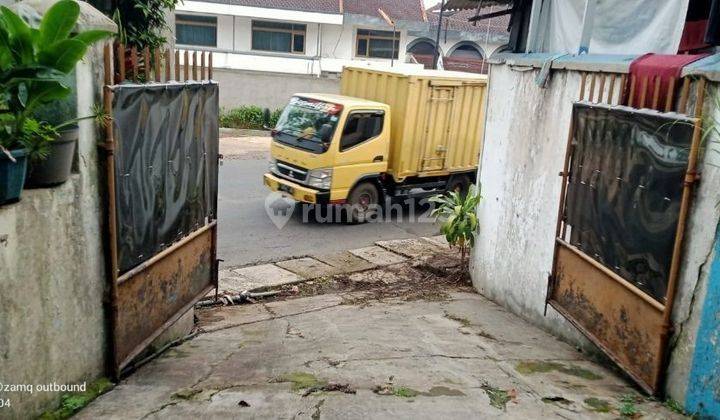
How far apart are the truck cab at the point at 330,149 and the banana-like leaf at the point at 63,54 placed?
7.30m

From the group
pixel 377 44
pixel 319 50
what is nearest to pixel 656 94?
pixel 319 50

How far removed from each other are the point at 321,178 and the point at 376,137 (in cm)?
130

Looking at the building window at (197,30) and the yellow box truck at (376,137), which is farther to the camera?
the building window at (197,30)

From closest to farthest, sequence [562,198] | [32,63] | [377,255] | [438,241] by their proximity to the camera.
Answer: [32,63] < [562,198] < [377,255] < [438,241]

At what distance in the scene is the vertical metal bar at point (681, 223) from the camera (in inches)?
155

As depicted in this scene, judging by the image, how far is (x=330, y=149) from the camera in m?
10.5

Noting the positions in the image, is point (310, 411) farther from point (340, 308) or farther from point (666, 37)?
point (666, 37)

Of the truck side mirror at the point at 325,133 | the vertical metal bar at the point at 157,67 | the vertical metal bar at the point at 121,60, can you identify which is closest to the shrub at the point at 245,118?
the truck side mirror at the point at 325,133

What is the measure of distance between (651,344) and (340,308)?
365 centimetres

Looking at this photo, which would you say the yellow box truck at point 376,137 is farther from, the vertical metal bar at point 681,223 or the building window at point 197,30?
the building window at point 197,30

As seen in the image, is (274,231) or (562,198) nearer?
(562,198)

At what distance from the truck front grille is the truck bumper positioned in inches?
3.7

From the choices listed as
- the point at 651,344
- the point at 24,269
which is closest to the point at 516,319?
the point at 651,344

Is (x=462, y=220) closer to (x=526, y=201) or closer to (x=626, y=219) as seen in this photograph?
(x=526, y=201)
